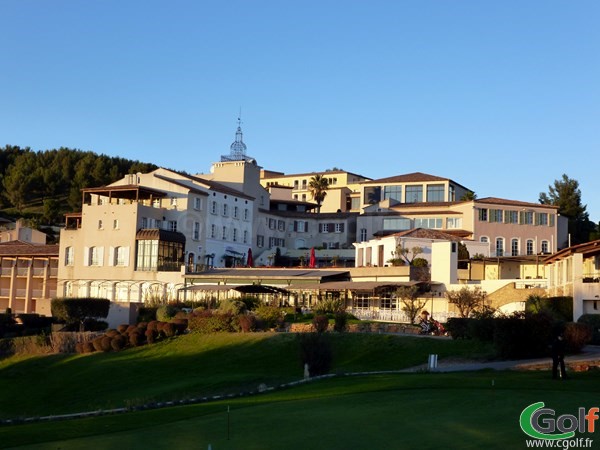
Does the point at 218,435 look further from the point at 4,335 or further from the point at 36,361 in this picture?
the point at 4,335

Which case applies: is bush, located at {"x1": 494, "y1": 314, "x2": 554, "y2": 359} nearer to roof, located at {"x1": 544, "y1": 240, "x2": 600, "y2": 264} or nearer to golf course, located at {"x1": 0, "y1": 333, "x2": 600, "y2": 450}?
golf course, located at {"x1": 0, "y1": 333, "x2": 600, "y2": 450}

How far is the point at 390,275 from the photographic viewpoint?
66438mm

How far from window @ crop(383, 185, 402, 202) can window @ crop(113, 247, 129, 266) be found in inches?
1370

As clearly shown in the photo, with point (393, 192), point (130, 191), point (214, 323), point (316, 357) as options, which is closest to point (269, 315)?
point (214, 323)

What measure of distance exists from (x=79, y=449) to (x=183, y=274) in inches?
2246

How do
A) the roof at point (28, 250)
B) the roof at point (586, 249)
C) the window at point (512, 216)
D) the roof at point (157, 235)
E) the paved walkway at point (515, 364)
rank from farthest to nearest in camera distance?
the window at point (512, 216) < the roof at point (28, 250) < the roof at point (157, 235) < the roof at point (586, 249) < the paved walkway at point (515, 364)

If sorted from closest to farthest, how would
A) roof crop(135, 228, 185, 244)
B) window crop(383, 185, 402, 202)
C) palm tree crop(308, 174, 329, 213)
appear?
roof crop(135, 228, 185, 244), window crop(383, 185, 402, 202), palm tree crop(308, 174, 329, 213)

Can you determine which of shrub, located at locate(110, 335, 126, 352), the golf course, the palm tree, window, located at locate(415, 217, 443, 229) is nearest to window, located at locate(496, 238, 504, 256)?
window, located at locate(415, 217, 443, 229)

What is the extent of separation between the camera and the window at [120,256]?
78.1 m

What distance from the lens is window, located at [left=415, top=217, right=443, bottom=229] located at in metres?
88.8

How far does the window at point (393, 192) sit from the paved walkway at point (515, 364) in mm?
65795

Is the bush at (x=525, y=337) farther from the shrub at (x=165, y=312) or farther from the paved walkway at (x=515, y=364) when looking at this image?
the shrub at (x=165, y=312)

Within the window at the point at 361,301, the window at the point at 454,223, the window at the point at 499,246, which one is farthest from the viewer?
the window at the point at 454,223

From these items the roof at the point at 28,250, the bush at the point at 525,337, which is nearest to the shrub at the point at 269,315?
the bush at the point at 525,337
